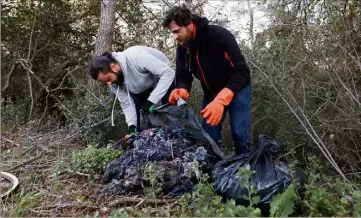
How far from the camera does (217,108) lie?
306cm

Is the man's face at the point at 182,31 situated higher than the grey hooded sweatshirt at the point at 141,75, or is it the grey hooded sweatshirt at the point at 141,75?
the man's face at the point at 182,31

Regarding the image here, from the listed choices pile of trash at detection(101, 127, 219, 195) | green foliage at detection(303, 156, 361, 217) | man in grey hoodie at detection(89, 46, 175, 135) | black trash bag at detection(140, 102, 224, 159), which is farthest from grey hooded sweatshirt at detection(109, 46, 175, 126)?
green foliage at detection(303, 156, 361, 217)

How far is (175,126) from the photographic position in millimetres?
3551

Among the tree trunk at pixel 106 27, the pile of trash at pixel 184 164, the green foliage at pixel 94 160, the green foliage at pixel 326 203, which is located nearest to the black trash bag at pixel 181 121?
the pile of trash at pixel 184 164

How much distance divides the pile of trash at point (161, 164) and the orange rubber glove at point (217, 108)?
256mm

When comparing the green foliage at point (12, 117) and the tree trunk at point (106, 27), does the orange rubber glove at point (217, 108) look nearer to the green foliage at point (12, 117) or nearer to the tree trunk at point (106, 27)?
the tree trunk at point (106, 27)

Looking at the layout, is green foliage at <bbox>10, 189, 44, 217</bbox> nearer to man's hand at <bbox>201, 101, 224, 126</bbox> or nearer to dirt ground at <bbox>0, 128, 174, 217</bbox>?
dirt ground at <bbox>0, 128, 174, 217</bbox>

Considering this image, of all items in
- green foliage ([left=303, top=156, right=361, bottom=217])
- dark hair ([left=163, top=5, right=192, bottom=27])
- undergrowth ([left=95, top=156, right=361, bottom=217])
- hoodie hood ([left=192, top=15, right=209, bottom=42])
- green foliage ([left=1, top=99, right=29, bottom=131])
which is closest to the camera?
undergrowth ([left=95, top=156, right=361, bottom=217])

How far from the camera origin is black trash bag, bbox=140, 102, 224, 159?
11.1ft

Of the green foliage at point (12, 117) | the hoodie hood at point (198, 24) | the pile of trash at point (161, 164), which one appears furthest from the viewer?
the green foliage at point (12, 117)

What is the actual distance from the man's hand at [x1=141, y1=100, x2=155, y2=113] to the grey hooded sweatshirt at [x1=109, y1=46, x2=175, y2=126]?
0.27ft

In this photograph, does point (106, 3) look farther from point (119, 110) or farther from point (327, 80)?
point (327, 80)

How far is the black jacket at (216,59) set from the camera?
3191 mm

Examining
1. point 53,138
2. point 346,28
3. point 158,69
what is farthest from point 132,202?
point 53,138
